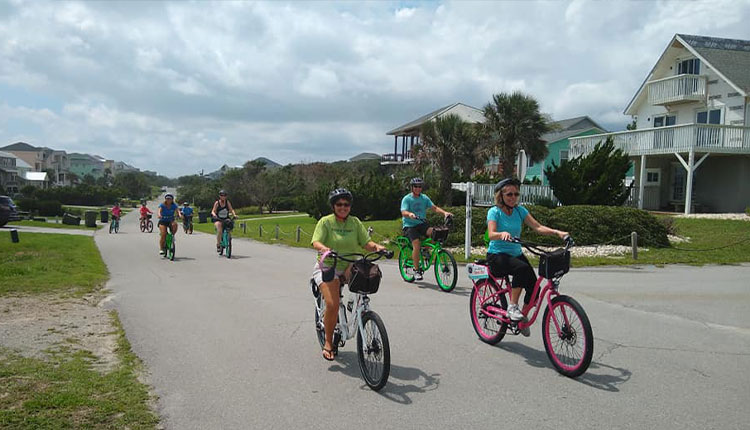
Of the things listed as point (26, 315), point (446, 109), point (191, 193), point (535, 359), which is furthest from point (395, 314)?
point (191, 193)

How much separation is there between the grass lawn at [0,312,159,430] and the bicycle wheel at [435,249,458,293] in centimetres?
541

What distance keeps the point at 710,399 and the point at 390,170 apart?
58.0 metres

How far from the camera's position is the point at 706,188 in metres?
30.4

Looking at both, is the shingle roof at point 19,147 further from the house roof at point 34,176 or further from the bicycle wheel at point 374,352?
the bicycle wheel at point 374,352

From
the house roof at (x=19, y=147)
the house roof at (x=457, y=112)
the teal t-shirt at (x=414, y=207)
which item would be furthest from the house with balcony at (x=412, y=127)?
the house roof at (x=19, y=147)

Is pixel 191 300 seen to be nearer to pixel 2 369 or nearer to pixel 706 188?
pixel 2 369

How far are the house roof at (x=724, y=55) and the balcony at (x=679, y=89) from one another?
3.62 ft

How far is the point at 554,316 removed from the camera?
549 centimetres

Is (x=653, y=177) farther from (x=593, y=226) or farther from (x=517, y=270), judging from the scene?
(x=517, y=270)

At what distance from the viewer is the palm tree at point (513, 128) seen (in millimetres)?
30734

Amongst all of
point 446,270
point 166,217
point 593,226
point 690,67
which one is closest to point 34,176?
→ point 166,217

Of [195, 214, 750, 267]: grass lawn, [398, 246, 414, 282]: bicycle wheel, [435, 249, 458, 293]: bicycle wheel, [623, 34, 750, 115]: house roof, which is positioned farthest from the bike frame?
[623, 34, 750, 115]: house roof

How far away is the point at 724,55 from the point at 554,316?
107 ft

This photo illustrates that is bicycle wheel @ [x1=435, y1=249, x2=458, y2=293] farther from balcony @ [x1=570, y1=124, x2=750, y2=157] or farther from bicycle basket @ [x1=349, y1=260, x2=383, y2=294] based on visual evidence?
balcony @ [x1=570, y1=124, x2=750, y2=157]
